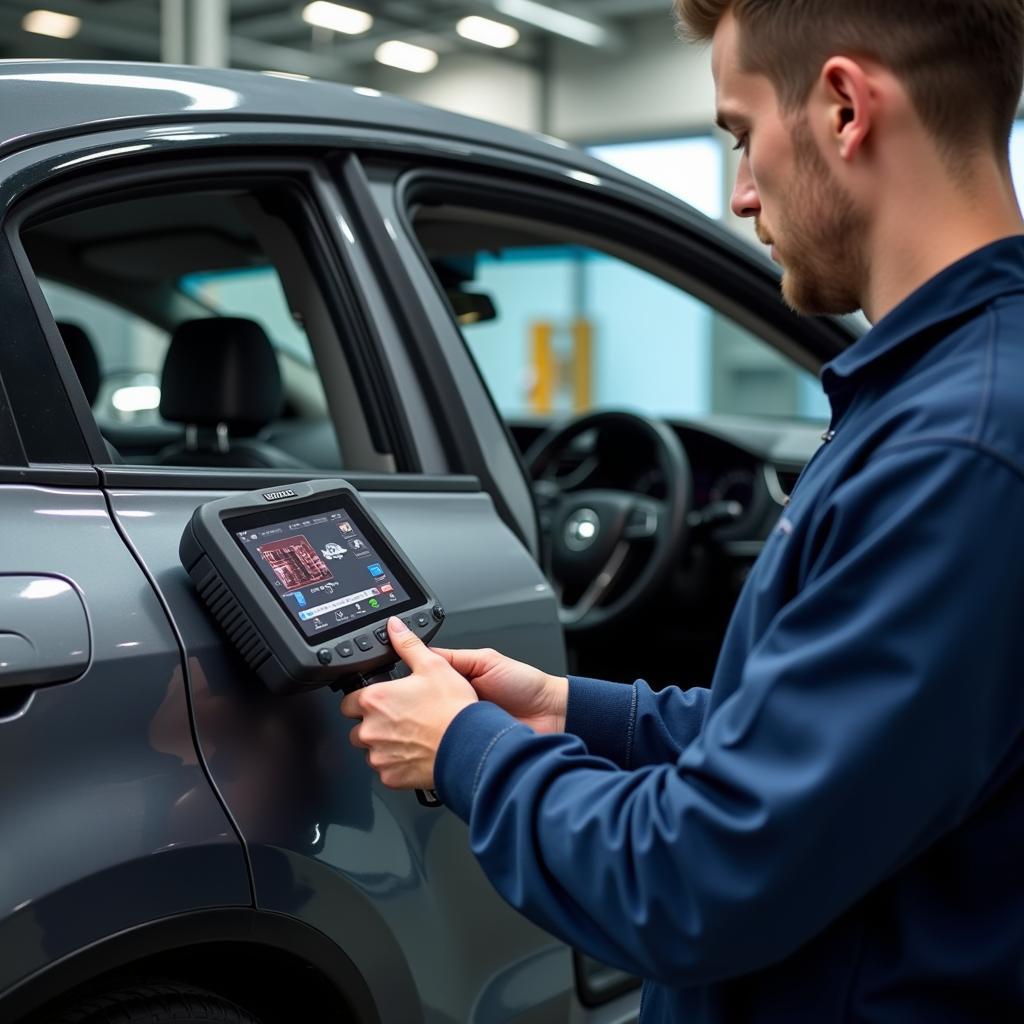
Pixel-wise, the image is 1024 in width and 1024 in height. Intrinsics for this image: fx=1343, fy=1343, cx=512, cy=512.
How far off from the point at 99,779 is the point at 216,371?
105 cm

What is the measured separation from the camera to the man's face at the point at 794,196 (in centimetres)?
95

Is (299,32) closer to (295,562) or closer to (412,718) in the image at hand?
(295,562)

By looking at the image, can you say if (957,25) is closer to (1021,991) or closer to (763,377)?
(1021,991)

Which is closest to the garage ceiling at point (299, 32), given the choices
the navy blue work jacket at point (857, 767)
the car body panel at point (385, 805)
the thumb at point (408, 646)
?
the car body panel at point (385, 805)

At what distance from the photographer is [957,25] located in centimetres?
90

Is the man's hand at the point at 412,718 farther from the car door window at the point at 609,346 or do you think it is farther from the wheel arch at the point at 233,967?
the car door window at the point at 609,346

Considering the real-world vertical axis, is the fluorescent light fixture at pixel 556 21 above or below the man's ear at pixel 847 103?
above

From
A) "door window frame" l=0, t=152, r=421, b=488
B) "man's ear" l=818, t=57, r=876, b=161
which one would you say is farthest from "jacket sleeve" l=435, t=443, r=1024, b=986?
"door window frame" l=0, t=152, r=421, b=488

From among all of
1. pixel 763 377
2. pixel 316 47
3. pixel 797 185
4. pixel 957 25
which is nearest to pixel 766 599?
pixel 797 185

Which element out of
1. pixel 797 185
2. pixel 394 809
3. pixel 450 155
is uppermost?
pixel 450 155

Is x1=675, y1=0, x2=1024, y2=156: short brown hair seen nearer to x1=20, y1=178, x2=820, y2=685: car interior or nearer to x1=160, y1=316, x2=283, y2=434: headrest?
x1=20, y1=178, x2=820, y2=685: car interior

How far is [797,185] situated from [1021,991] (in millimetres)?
578

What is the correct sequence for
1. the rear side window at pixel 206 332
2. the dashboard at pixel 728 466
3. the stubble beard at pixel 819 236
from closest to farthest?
the stubble beard at pixel 819 236
the rear side window at pixel 206 332
the dashboard at pixel 728 466

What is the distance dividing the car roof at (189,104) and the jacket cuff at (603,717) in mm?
747
